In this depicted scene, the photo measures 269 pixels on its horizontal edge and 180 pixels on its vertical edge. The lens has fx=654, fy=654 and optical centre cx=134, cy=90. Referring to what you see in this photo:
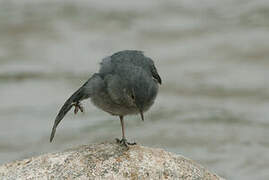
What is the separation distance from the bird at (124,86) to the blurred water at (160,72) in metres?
5.04

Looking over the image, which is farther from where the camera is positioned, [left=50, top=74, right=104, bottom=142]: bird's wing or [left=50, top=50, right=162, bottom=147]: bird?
[left=50, top=74, right=104, bottom=142]: bird's wing

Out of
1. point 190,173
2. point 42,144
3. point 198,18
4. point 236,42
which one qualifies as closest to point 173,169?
point 190,173

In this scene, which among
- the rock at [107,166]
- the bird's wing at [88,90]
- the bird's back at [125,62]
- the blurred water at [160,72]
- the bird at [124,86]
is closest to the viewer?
the rock at [107,166]

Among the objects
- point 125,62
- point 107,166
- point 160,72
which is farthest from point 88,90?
point 160,72

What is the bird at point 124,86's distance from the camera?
21.0 feet

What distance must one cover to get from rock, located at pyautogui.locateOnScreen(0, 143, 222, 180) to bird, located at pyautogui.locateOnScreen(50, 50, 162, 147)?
0.29m

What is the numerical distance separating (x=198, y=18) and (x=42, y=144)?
691 cm

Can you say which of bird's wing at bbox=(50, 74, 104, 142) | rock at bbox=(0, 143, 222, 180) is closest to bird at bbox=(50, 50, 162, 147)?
bird's wing at bbox=(50, 74, 104, 142)

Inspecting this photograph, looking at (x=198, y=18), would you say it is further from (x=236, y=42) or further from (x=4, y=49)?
(x=4, y=49)

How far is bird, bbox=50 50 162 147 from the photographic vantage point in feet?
21.0

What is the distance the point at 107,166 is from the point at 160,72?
8.96 metres

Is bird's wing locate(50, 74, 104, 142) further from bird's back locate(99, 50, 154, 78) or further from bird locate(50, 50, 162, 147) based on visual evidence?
bird's back locate(99, 50, 154, 78)

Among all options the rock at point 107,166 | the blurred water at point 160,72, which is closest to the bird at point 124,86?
the rock at point 107,166

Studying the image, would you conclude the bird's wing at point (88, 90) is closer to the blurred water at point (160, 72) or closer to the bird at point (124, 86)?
the bird at point (124, 86)
